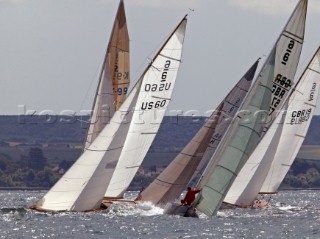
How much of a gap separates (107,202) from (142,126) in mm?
3372

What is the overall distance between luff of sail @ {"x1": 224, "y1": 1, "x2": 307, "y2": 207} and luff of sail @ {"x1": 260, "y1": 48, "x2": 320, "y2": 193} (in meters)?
1.46

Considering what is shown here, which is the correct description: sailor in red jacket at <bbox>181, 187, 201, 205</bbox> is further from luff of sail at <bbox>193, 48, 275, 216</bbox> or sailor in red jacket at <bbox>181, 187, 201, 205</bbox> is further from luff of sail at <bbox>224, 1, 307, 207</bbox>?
luff of sail at <bbox>224, 1, 307, 207</bbox>

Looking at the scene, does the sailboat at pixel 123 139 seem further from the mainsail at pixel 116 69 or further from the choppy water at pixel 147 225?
the mainsail at pixel 116 69

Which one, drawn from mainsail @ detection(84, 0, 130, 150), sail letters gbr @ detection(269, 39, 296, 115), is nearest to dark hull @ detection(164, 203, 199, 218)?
sail letters gbr @ detection(269, 39, 296, 115)

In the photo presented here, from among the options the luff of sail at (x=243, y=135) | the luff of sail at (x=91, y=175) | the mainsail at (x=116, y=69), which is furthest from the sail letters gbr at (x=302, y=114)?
the luff of sail at (x=243, y=135)

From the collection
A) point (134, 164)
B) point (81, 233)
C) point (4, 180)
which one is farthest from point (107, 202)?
point (4, 180)

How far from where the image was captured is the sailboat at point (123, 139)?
50438 millimetres

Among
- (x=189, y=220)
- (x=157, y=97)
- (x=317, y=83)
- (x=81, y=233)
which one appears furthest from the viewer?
(x=317, y=83)

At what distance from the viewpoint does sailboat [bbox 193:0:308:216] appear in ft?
158

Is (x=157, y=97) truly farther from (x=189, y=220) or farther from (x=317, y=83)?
(x=317, y=83)

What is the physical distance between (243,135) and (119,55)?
13.3m

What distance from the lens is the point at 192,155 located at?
2202 inches

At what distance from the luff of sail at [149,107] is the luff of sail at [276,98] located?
14.6 feet

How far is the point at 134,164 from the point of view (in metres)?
54.7
